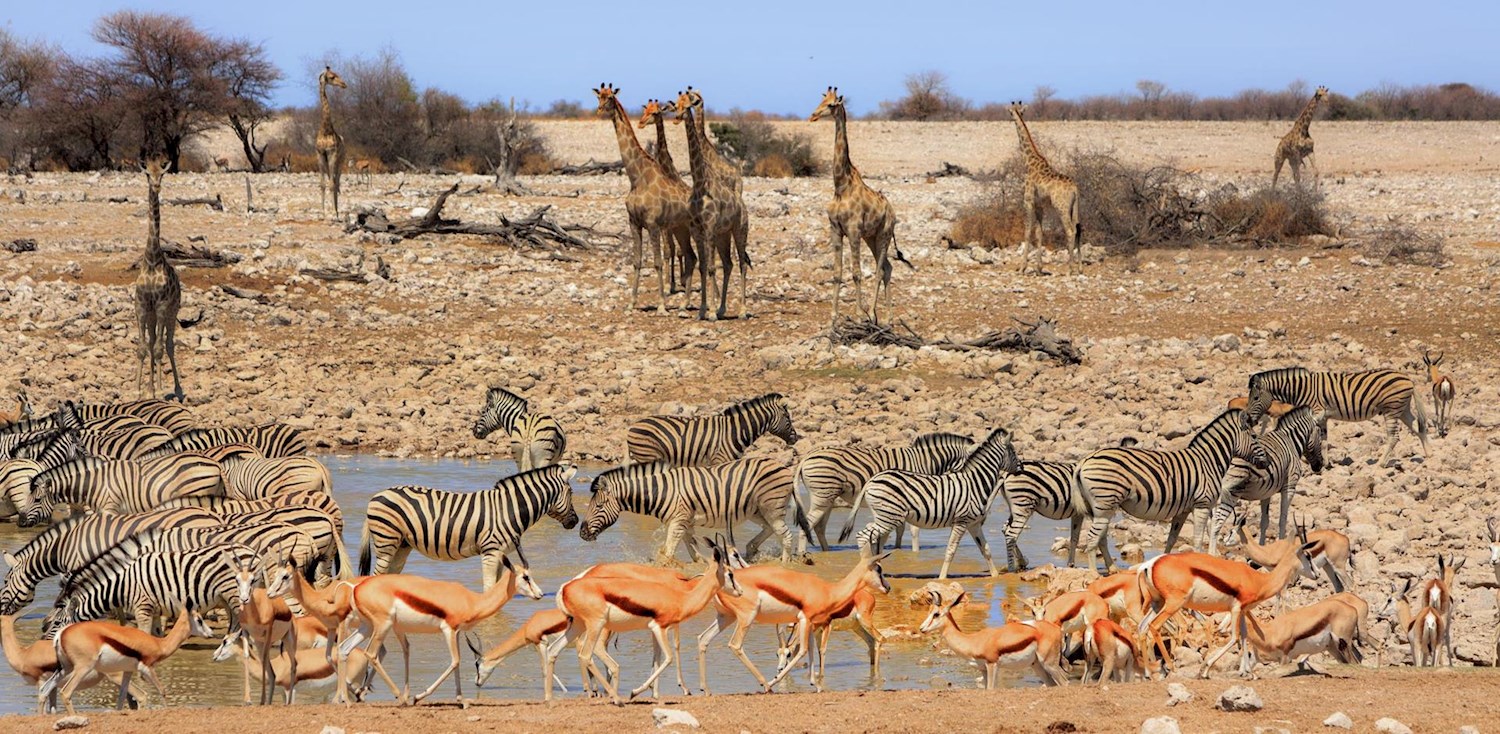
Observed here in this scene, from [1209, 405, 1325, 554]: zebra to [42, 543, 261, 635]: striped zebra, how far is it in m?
5.62

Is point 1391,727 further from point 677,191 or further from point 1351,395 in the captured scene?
point 677,191

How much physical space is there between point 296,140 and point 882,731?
41272 millimetres

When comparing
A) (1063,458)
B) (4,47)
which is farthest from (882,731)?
(4,47)

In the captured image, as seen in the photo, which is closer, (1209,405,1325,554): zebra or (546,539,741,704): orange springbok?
(546,539,741,704): orange springbok

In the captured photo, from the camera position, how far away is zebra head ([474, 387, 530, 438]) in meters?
13.1

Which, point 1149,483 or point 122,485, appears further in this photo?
point 122,485

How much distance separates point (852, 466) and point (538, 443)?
2.58 metres

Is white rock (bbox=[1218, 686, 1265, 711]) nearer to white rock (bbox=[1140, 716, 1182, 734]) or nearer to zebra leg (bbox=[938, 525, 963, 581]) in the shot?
white rock (bbox=[1140, 716, 1182, 734])

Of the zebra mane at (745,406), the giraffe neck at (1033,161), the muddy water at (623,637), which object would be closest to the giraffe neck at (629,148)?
the giraffe neck at (1033,161)

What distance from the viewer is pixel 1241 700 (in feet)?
19.7

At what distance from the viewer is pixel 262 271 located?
19.6 meters

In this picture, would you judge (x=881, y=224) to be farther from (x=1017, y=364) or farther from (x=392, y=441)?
(x=392, y=441)

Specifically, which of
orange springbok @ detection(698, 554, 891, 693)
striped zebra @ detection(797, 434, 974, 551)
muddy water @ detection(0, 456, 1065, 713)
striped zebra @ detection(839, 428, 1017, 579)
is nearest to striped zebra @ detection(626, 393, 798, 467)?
muddy water @ detection(0, 456, 1065, 713)

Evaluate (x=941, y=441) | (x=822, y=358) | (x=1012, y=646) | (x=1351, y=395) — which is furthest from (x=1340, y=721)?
(x=822, y=358)
